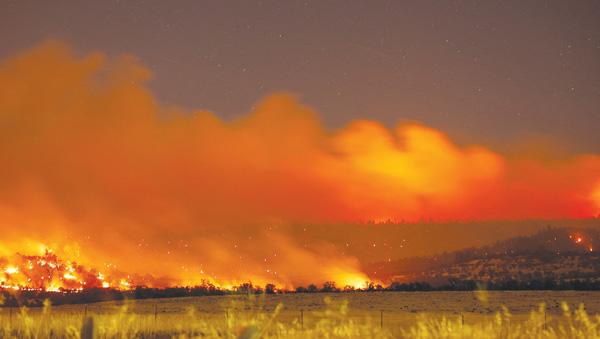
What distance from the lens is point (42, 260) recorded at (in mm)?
153625

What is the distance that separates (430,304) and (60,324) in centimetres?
5004

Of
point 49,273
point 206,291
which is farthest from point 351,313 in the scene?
point 49,273

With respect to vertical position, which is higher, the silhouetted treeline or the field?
the silhouetted treeline

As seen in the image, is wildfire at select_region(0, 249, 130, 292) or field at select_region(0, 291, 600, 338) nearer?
field at select_region(0, 291, 600, 338)

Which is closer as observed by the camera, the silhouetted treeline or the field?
the field

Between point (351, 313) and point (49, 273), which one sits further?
point (49, 273)

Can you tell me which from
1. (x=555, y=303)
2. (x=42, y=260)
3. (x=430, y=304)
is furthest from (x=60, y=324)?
(x=42, y=260)

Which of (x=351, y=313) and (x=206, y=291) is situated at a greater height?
(x=206, y=291)

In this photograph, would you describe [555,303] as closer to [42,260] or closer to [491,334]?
[491,334]

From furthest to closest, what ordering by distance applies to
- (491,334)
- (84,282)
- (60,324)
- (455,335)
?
1. (84,282)
2. (60,324)
3. (491,334)
4. (455,335)

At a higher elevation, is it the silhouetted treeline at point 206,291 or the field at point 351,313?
the silhouetted treeline at point 206,291

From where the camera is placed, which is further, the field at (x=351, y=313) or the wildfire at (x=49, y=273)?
the wildfire at (x=49, y=273)

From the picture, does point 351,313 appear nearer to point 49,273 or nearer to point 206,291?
point 206,291

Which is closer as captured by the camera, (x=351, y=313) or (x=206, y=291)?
(x=351, y=313)
